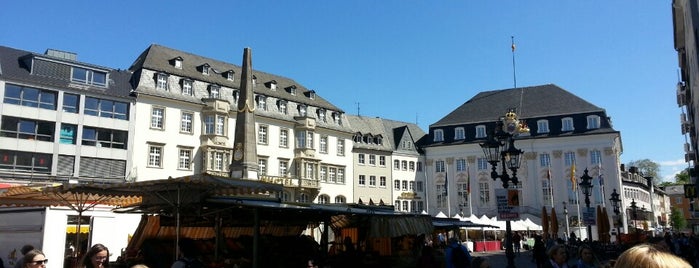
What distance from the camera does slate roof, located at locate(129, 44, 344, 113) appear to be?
45.5 meters

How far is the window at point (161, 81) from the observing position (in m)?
43.8

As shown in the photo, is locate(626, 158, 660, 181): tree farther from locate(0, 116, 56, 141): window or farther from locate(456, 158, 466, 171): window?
locate(0, 116, 56, 141): window

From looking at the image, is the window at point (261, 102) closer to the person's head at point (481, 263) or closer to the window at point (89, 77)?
the window at point (89, 77)

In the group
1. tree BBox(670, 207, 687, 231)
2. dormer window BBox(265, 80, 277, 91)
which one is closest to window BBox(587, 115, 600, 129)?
dormer window BBox(265, 80, 277, 91)

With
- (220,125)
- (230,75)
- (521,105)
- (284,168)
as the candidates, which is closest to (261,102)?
(230,75)

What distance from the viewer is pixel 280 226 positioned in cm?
1872

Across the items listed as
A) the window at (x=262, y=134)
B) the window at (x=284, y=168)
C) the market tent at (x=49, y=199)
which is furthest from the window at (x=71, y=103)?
the market tent at (x=49, y=199)

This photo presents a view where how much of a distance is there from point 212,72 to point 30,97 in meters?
16.2

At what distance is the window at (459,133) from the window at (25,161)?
43916 mm

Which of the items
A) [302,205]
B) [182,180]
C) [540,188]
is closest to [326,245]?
A: [302,205]

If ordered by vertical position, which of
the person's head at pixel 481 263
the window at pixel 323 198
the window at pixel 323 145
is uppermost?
the window at pixel 323 145

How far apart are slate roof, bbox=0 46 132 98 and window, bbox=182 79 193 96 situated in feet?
13.9

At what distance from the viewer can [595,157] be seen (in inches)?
2304

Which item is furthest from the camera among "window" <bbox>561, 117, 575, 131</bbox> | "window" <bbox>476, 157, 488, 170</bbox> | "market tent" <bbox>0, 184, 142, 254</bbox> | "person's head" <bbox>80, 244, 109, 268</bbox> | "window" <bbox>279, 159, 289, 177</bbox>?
"window" <bbox>476, 157, 488, 170</bbox>
